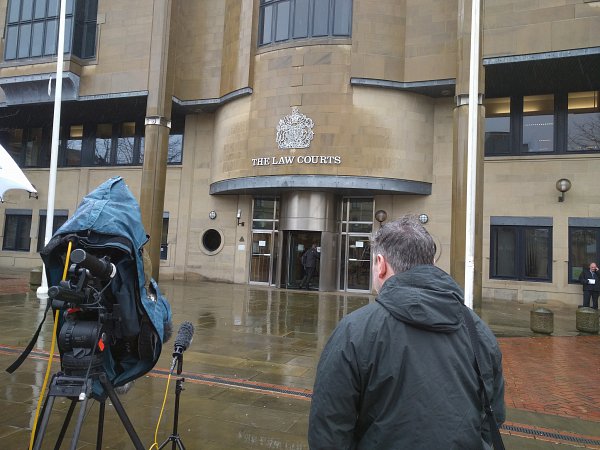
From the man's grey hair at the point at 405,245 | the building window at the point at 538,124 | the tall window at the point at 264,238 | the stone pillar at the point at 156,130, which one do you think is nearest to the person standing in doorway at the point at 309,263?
the tall window at the point at 264,238

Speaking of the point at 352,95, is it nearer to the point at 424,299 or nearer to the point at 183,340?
the point at 183,340

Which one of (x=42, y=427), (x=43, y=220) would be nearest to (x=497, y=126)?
(x=42, y=427)

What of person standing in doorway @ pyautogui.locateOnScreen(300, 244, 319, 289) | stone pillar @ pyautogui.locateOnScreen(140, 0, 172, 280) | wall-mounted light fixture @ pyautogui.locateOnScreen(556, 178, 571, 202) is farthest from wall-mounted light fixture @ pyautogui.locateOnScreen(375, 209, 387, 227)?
stone pillar @ pyautogui.locateOnScreen(140, 0, 172, 280)

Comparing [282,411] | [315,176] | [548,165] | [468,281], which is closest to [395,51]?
[315,176]

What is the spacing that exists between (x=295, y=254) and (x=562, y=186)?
10352 millimetres

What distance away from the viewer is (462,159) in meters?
15.4

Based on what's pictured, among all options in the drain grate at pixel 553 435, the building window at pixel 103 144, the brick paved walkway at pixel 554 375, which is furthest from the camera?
the building window at pixel 103 144

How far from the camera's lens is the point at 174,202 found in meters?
22.6

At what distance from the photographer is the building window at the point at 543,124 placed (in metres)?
17.3

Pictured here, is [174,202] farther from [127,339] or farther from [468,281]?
[127,339]

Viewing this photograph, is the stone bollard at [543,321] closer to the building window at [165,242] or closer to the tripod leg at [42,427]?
the tripod leg at [42,427]

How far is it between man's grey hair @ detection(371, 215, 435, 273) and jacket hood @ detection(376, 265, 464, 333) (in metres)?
0.06

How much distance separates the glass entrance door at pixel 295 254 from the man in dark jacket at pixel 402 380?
18.0 meters

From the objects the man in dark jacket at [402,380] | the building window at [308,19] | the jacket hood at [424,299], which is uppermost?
the building window at [308,19]
